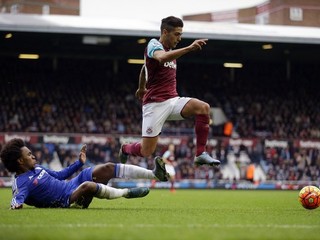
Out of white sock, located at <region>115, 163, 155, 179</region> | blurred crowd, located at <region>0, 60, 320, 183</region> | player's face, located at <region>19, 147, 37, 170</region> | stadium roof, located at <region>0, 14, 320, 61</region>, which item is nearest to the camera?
player's face, located at <region>19, 147, 37, 170</region>

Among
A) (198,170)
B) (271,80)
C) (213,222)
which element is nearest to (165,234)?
(213,222)

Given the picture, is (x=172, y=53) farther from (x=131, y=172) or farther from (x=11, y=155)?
(x=11, y=155)

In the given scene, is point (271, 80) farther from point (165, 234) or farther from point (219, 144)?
point (165, 234)

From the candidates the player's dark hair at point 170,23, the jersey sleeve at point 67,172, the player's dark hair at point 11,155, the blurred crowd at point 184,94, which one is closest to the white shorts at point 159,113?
the player's dark hair at point 170,23

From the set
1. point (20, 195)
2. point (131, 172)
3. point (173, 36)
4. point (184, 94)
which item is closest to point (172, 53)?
point (173, 36)

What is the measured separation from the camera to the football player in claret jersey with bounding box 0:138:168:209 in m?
10.2

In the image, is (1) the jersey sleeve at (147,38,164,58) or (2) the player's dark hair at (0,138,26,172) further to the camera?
(1) the jersey sleeve at (147,38,164,58)

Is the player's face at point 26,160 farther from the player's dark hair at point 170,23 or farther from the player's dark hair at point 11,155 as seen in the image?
the player's dark hair at point 170,23

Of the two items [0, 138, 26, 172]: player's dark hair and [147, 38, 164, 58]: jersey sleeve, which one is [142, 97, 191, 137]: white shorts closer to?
[147, 38, 164, 58]: jersey sleeve

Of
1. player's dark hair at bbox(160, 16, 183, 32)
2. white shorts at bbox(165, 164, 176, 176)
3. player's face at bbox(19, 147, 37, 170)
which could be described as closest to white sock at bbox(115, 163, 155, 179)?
player's face at bbox(19, 147, 37, 170)

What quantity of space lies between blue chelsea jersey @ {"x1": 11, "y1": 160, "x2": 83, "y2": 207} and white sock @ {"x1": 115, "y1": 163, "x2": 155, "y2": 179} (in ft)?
2.21

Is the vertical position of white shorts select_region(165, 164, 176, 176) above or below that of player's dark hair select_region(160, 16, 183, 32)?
below

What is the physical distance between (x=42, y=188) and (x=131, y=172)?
1434mm

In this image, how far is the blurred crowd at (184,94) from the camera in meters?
31.4
